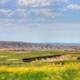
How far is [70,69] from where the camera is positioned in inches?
2397

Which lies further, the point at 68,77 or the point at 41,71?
the point at 41,71

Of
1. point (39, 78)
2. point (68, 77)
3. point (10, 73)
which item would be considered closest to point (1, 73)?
point (10, 73)

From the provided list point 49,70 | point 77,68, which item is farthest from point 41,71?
point 77,68

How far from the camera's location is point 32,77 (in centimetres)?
5681

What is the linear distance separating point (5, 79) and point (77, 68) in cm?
1284

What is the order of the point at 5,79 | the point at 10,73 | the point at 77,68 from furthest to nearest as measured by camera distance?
the point at 77,68
the point at 10,73
the point at 5,79

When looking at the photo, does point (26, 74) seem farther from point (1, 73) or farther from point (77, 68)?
point (77, 68)

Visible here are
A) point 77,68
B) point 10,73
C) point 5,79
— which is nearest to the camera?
point 5,79

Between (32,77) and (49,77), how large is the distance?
225 cm

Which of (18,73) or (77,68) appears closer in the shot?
(18,73)

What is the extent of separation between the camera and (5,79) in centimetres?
5484

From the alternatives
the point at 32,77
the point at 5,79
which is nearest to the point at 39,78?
the point at 32,77

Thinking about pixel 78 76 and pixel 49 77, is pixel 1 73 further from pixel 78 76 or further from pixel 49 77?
pixel 78 76

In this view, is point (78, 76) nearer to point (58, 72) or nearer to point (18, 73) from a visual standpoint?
point (58, 72)
